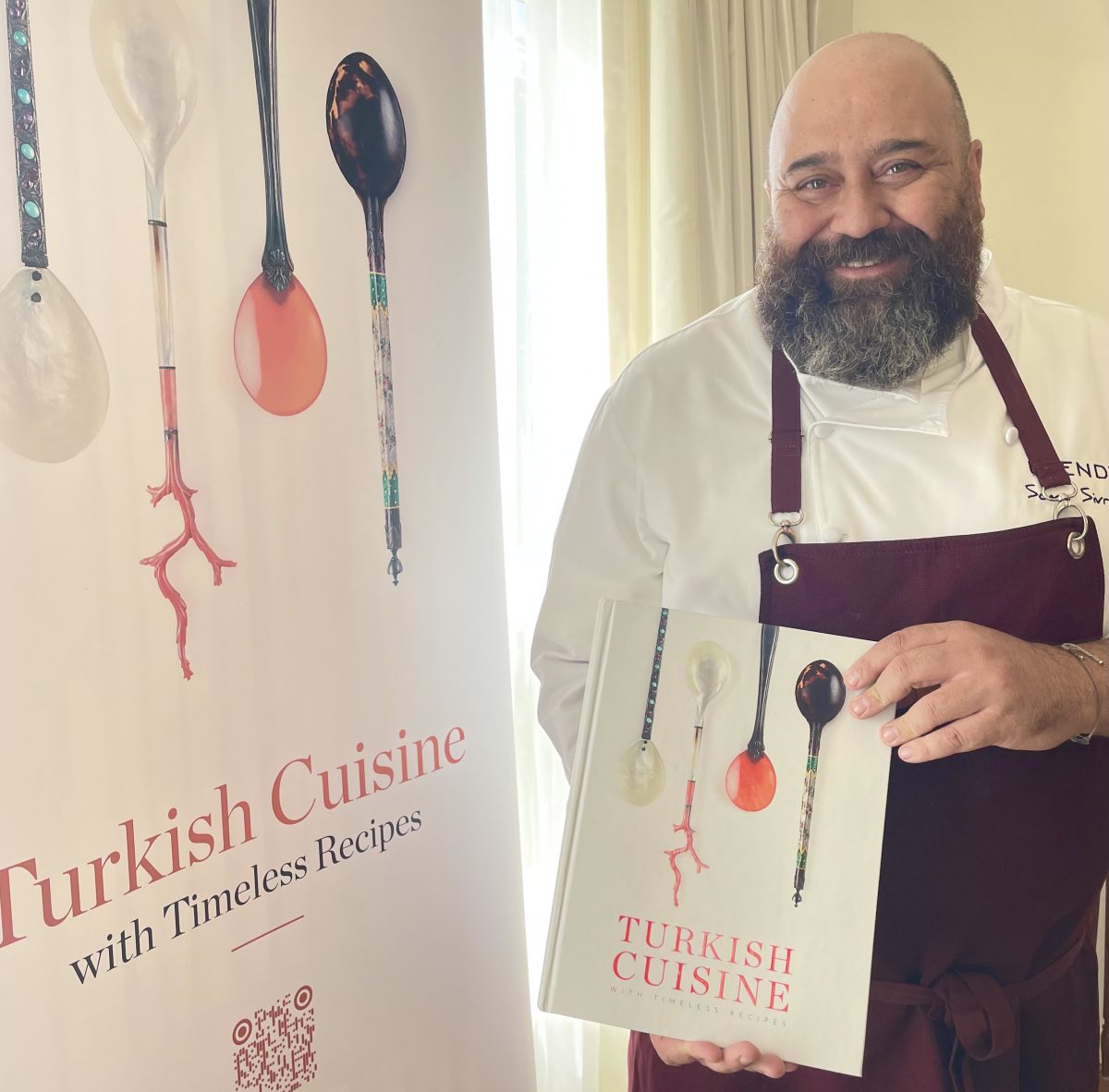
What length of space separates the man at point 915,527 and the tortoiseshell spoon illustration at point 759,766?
5.9 inches

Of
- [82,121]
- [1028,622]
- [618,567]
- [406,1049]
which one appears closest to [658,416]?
[618,567]

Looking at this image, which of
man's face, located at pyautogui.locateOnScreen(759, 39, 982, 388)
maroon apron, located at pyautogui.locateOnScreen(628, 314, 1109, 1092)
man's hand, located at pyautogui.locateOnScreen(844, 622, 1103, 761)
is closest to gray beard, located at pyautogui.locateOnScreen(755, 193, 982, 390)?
man's face, located at pyautogui.locateOnScreen(759, 39, 982, 388)

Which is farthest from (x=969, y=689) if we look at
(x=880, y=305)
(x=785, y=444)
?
(x=880, y=305)

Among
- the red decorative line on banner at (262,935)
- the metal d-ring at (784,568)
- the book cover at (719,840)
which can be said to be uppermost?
the metal d-ring at (784,568)

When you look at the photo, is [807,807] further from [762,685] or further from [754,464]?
[754,464]

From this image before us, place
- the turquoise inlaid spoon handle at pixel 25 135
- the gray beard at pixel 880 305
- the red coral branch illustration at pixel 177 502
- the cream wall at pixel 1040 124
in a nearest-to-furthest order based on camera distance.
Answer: the turquoise inlaid spoon handle at pixel 25 135, the red coral branch illustration at pixel 177 502, the gray beard at pixel 880 305, the cream wall at pixel 1040 124

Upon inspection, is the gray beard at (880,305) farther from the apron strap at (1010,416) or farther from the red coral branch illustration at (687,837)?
the red coral branch illustration at (687,837)

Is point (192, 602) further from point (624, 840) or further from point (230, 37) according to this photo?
point (230, 37)

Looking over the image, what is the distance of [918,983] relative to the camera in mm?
1233

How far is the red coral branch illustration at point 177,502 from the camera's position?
1116 millimetres

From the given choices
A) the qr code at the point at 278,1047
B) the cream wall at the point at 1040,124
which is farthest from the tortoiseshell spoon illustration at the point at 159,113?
the cream wall at the point at 1040,124

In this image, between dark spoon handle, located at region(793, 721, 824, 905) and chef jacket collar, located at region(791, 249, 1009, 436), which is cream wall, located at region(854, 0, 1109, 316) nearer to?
chef jacket collar, located at region(791, 249, 1009, 436)

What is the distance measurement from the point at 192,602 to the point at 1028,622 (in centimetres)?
101

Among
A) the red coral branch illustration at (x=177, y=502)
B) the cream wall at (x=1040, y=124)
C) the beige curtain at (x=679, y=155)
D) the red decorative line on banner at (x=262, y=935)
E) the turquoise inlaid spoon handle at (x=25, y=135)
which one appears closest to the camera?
the turquoise inlaid spoon handle at (x=25, y=135)
